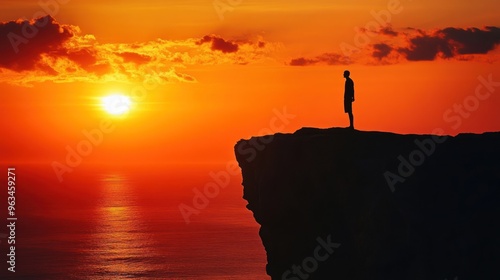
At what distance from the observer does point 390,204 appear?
34250mm

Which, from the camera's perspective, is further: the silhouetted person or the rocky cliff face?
the silhouetted person

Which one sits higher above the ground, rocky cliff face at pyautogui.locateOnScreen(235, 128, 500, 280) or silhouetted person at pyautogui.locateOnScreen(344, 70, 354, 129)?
silhouetted person at pyautogui.locateOnScreen(344, 70, 354, 129)

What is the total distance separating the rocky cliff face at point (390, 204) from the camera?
34.3 meters

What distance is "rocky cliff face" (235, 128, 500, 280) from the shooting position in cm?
3431

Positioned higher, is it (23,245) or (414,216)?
(23,245)

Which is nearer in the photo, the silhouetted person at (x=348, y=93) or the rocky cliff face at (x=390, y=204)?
the rocky cliff face at (x=390, y=204)

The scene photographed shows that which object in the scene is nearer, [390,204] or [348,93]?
[390,204]

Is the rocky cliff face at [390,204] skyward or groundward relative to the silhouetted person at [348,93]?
groundward

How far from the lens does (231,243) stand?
187 metres

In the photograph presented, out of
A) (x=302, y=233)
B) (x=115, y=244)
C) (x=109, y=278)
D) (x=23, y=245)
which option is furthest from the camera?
(x=115, y=244)

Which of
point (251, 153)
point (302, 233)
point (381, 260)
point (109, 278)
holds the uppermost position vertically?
point (109, 278)

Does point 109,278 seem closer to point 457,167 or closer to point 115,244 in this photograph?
point 115,244

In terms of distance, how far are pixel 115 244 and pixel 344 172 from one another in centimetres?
16723

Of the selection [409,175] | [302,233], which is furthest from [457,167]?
[302,233]
